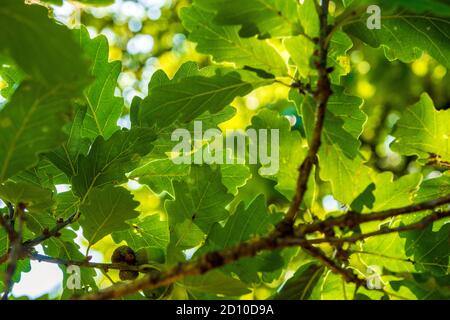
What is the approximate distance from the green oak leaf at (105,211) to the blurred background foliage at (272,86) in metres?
3.58

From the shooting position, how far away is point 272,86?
6629 mm

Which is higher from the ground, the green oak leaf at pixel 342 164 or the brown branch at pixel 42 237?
the green oak leaf at pixel 342 164

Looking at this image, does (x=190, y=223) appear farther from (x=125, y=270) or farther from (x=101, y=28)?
(x=101, y=28)

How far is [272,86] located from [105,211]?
17.3 feet

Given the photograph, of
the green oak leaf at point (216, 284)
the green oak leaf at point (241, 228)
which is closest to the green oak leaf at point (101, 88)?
the green oak leaf at point (241, 228)

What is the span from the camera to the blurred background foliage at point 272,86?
603cm

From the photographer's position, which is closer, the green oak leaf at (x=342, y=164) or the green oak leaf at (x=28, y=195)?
the green oak leaf at (x=28, y=195)

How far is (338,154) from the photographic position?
1.44 meters

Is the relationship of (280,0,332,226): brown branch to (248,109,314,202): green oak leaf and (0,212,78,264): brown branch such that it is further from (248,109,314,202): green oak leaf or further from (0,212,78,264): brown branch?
(0,212,78,264): brown branch

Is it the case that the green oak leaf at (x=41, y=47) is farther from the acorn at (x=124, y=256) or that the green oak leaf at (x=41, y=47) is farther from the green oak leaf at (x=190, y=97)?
the acorn at (x=124, y=256)

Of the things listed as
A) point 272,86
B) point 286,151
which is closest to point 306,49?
point 286,151

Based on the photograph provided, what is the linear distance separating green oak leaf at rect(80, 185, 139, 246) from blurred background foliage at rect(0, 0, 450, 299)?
358 cm

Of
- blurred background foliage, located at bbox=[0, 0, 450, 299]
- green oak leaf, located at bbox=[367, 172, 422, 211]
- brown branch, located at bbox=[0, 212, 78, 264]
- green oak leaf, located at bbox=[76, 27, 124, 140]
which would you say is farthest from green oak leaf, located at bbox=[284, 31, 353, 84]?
blurred background foliage, located at bbox=[0, 0, 450, 299]
